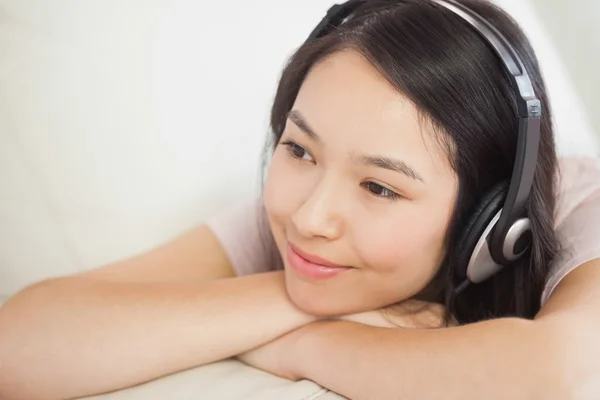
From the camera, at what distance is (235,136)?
4.36 ft

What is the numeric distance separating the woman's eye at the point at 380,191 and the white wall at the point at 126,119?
0.54 m

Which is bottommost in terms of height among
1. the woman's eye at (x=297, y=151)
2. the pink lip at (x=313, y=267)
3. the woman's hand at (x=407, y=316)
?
the woman's hand at (x=407, y=316)

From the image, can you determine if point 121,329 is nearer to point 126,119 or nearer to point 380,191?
point 380,191

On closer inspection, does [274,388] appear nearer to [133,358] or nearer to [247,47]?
[133,358]

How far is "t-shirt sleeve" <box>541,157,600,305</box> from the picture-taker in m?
0.87

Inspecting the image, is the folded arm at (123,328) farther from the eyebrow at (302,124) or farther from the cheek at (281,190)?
the eyebrow at (302,124)

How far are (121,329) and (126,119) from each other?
1.72 ft

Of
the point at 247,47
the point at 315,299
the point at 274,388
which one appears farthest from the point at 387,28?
the point at 247,47

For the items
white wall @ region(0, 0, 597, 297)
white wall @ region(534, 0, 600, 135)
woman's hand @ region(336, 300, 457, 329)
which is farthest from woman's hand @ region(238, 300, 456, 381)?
white wall @ region(534, 0, 600, 135)

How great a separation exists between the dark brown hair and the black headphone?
19 mm

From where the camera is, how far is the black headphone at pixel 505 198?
2.56 feet

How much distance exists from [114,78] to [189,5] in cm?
23

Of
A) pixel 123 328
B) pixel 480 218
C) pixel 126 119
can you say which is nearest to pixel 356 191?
pixel 480 218

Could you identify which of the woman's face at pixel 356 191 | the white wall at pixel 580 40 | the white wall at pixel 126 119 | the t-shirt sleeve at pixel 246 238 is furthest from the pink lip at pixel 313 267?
the white wall at pixel 580 40
